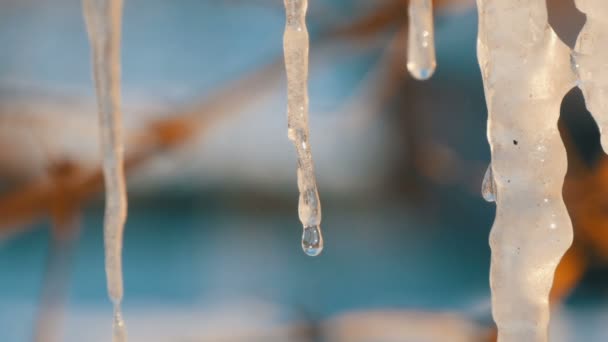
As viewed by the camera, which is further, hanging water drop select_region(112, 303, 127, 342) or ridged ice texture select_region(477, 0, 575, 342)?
hanging water drop select_region(112, 303, 127, 342)

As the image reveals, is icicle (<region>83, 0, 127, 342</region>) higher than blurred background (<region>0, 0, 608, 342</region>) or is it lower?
lower

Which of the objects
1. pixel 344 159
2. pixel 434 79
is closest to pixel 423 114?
pixel 434 79

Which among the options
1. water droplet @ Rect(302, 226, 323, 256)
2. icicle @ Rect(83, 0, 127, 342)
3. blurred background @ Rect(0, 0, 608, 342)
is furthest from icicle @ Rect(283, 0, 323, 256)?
blurred background @ Rect(0, 0, 608, 342)

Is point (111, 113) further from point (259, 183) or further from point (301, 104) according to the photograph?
point (259, 183)

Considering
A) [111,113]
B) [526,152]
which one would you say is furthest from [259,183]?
[526,152]

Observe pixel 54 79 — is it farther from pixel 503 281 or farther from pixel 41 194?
pixel 503 281

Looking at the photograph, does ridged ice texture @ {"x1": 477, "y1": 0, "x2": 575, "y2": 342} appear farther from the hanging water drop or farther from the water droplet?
the hanging water drop

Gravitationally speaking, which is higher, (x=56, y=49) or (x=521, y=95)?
(x=56, y=49)
